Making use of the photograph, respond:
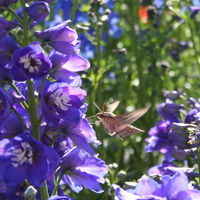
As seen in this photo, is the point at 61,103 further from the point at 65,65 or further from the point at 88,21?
the point at 88,21

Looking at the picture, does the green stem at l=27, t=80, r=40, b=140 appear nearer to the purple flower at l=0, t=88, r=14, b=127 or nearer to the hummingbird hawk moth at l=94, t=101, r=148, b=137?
the purple flower at l=0, t=88, r=14, b=127

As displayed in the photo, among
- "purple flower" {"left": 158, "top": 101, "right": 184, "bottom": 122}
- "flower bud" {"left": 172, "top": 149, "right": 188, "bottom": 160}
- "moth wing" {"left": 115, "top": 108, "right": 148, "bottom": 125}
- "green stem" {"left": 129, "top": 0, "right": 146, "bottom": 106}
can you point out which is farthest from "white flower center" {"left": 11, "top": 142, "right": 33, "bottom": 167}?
"green stem" {"left": 129, "top": 0, "right": 146, "bottom": 106}

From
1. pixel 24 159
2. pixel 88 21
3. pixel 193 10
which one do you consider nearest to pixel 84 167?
pixel 24 159

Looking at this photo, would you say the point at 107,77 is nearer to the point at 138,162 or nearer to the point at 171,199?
the point at 138,162

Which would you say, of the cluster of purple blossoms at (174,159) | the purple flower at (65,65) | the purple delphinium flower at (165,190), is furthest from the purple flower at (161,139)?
the purple delphinium flower at (165,190)

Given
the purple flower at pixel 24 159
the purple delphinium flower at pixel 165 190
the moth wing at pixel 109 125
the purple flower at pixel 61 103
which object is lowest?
the moth wing at pixel 109 125

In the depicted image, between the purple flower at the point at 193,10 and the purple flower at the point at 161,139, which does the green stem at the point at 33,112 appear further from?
the purple flower at the point at 193,10

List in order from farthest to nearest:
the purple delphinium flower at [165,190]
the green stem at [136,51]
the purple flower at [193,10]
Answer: the green stem at [136,51], the purple flower at [193,10], the purple delphinium flower at [165,190]
